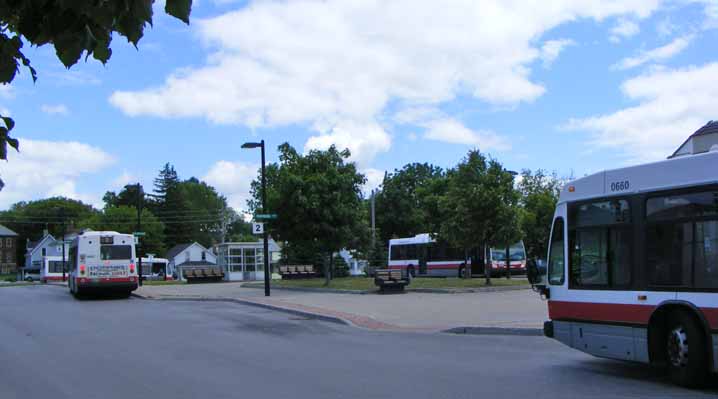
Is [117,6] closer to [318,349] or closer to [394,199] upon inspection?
[318,349]

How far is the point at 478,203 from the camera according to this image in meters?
30.5

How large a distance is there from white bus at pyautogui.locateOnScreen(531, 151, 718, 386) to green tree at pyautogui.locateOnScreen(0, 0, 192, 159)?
728cm

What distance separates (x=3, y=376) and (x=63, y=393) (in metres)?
2.17

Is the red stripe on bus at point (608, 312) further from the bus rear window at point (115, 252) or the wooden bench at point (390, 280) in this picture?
the bus rear window at point (115, 252)

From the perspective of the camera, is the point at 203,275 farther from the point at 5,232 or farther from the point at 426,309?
the point at 5,232

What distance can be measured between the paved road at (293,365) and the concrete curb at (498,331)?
0.49 m

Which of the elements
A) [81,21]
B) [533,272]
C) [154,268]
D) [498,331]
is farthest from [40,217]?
[81,21]

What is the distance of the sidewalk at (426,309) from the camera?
53.2ft

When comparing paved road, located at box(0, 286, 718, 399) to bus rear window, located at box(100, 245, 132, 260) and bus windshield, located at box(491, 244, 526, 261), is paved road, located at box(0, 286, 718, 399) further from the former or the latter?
bus windshield, located at box(491, 244, 526, 261)

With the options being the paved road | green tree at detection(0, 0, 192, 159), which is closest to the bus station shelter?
the paved road

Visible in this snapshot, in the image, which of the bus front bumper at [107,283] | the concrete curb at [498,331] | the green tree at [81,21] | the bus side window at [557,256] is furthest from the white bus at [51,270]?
the green tree at [81,21]

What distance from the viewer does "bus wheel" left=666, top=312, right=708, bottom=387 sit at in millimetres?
8281

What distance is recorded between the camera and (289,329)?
16438 mm

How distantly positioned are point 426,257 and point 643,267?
39425mm
